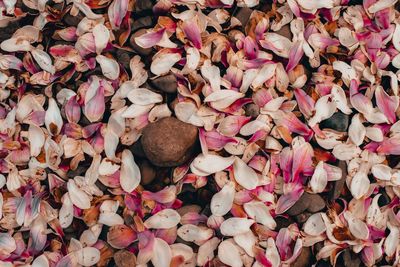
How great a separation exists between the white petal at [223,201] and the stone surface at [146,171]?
0.13 meters

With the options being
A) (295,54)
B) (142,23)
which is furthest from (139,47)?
(295,54)

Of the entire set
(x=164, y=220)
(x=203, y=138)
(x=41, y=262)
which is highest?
(x=203, y=138)

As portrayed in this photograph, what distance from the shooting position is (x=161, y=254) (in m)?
1.04

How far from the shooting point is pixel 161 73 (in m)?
1.10

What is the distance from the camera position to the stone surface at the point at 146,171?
1093 millimetres

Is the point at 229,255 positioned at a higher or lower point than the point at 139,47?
→ lower

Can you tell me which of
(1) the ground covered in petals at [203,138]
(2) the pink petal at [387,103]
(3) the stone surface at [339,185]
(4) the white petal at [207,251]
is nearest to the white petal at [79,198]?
(1) the ground covered in petals at [203,138]

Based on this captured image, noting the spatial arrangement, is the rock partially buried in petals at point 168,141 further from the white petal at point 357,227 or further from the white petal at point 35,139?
the white petal at point 357,227

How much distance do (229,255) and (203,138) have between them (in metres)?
0.21

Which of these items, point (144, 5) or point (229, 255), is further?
point (144, 5)

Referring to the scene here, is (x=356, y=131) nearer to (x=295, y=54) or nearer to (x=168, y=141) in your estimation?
(x=295, y=54)

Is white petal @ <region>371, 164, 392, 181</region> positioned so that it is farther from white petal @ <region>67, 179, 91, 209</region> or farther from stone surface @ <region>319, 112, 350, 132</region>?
white petal @ <region>67, 179, 91, 209</region>

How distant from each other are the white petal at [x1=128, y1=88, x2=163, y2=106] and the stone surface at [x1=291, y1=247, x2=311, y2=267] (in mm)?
380

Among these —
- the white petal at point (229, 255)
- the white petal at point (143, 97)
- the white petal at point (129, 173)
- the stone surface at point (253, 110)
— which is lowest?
the white petal at point (229, 255)
